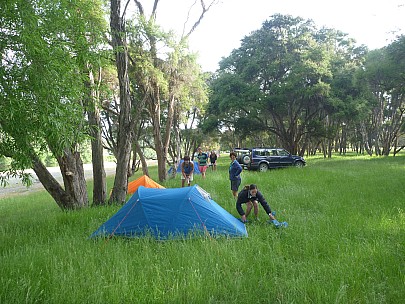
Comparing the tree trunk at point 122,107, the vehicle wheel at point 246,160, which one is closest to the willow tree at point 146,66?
the tree trunk at point 122,107

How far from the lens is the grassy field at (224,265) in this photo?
3.43 metres

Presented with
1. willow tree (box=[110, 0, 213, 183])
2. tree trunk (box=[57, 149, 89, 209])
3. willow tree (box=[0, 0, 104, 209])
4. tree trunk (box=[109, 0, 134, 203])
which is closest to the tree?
Result: willow tree (box=[110, 0, 213, 183])

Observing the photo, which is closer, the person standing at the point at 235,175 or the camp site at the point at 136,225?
the camp site at the point at 136,225

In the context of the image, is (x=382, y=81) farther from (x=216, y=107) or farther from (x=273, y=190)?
(x=273, y=190)

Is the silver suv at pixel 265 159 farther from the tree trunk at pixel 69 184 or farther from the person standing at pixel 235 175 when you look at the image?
the tree trunk at pixel 69 184

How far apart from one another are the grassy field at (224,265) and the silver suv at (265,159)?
44.1ft

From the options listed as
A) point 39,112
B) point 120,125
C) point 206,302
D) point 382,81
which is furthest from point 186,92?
point 382,81

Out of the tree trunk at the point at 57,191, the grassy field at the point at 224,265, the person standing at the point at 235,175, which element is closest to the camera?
the grassy field at the point at 224,265

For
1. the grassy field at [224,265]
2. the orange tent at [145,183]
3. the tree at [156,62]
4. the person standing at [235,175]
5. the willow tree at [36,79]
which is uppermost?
the tree at [156,62]

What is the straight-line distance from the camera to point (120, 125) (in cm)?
924

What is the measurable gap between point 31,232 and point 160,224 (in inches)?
120

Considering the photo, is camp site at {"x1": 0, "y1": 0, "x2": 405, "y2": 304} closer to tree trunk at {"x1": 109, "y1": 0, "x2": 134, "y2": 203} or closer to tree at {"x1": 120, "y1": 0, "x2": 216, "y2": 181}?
tree trunk at {"x1": 109, "y1": 0, "x2": 134, "y2": 203}

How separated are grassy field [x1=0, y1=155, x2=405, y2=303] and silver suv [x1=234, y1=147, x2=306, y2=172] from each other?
1345cm

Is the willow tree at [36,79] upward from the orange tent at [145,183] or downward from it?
upward
